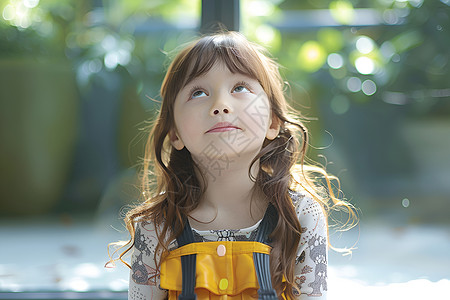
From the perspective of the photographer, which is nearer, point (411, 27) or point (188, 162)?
point (188, 162)

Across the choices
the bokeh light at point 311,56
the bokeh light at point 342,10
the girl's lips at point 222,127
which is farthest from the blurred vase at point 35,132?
the girl's lips at point 222,127

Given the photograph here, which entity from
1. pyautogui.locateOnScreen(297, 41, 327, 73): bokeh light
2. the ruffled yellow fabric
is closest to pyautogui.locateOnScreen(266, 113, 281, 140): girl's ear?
the ruffled yellow fabric

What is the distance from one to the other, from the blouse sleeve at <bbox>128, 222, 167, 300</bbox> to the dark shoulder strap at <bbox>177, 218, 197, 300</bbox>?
0.06 meters

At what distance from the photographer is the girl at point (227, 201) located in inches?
39.5

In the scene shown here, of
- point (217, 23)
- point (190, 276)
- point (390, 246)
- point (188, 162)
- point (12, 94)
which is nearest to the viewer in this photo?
point (190, 276)

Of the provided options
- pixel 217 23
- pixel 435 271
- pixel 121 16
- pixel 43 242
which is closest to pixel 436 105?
pixel 435 271

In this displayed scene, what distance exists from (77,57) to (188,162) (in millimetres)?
773

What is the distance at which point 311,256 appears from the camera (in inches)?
40.8

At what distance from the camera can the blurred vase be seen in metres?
1.77

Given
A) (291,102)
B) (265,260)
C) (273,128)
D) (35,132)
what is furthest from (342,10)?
(35,132)

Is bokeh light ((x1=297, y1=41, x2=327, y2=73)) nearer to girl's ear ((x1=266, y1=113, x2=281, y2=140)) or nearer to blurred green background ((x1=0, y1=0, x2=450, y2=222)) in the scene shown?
blurred green background ((x1=0, y1=0, x2=450, y2=222))

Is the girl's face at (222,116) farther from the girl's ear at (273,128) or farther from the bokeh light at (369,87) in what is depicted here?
the bokeh light at (369,87)

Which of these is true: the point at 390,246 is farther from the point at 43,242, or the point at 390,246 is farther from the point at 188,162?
the point at 43,242

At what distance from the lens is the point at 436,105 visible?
1679 mm
